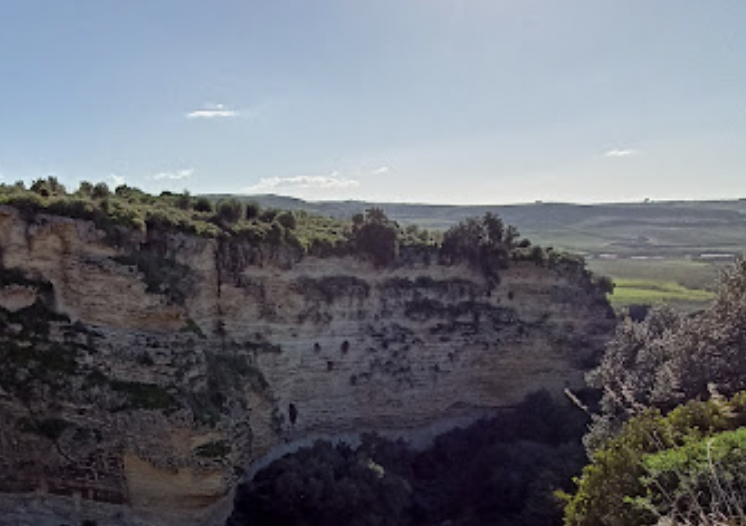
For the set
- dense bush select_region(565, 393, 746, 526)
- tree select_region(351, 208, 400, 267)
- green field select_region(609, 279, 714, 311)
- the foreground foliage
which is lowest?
the foreground foliage

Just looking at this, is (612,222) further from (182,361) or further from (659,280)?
(182,361)

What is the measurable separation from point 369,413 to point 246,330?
19.9 ft

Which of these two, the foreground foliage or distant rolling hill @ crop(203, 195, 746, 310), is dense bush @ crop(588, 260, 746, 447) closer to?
the foreground foliage

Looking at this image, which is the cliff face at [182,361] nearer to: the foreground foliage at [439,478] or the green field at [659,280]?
the foreground foliage at [439,478]

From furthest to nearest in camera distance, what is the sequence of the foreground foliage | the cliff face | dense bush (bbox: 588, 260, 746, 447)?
the foreground foliage
the cliff face
dense bush (bbox: 588, 260, 746, 447)

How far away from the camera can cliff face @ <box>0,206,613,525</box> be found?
16500mm

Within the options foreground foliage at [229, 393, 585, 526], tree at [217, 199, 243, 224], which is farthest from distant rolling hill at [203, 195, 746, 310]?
tree at [217, 199, 243, 224]

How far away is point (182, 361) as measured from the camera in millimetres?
17859

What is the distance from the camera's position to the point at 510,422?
93.1 ft

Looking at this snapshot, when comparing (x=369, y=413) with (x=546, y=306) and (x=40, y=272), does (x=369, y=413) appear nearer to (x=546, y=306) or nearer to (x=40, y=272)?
(x=546, y=306)

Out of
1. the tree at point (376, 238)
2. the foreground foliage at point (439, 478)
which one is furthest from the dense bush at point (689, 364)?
the tree at point (376, 238)

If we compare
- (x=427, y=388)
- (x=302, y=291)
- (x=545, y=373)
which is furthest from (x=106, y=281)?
(x=545, y=373)

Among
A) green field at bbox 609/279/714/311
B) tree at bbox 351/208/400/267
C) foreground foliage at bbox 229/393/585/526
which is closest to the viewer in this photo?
foreground foliage at bbox 229/393/585/526

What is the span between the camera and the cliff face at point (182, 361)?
16500 mm
